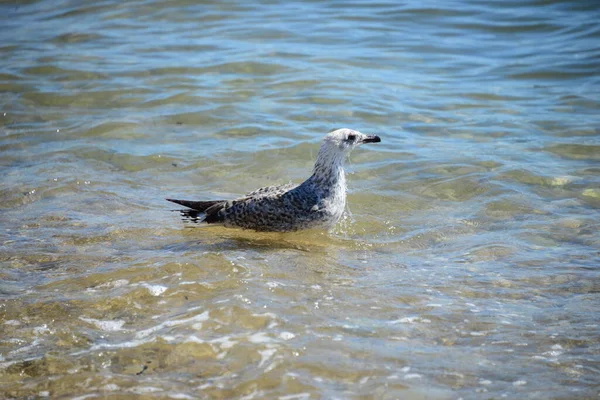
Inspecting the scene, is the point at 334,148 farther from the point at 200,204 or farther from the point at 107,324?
the point at 107,324

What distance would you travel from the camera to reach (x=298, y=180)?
28.9 feet

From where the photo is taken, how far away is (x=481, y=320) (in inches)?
204

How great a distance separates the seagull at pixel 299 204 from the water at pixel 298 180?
0.71 feet

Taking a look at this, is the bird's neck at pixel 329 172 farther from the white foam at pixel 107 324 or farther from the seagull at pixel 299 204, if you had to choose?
the white foam at pixel 107 324

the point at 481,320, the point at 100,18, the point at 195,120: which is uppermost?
the point at 100,18

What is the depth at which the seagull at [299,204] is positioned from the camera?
6.91 m

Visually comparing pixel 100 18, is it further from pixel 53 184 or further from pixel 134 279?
pixel 134 279

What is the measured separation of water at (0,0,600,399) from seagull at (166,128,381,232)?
8.6 inches

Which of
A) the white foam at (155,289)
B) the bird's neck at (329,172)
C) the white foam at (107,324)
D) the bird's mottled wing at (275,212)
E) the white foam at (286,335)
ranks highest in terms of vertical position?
the bird's neck at (329,172)

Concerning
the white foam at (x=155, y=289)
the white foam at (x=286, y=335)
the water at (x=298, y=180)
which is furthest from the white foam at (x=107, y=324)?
the white foam at (x=286, y=335)

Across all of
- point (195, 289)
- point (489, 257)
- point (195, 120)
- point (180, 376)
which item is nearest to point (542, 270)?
point (489, 257)

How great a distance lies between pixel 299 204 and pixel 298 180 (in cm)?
190

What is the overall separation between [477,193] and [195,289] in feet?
12.8

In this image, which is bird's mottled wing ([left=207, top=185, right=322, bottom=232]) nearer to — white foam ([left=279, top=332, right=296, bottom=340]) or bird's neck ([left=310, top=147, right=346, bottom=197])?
bird's neck ([left=310, top=147, right=346, bottom=197])
